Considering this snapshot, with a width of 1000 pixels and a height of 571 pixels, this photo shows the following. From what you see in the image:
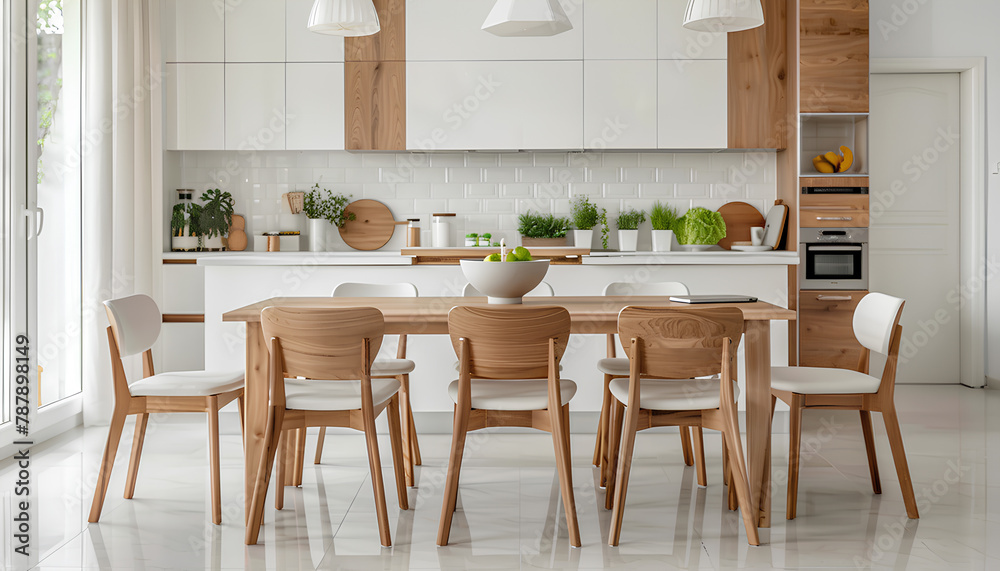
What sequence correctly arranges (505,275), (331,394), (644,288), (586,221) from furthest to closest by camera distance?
(586,221)
(644,288)
(505,275)
(331,394)

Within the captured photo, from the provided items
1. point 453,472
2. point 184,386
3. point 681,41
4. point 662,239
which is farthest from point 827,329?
point 184,386

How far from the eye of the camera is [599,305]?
2.78 m

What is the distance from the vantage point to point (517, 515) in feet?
8.87

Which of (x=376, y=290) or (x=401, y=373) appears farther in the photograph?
(x=376, y=290)

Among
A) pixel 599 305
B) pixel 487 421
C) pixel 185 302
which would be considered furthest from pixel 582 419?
pixel 185 302

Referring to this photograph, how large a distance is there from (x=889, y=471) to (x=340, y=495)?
92.5 inches

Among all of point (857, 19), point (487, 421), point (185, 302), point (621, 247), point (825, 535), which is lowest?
point (825, 535)

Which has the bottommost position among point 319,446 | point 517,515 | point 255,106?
point 517,515

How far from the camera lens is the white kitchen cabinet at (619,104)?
15.4ft

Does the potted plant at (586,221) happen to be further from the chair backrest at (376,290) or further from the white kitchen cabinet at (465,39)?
the chair backrest at (376,290)

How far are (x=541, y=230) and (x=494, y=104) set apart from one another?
893mm

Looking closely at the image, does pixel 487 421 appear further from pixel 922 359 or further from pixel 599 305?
pixel 922 359

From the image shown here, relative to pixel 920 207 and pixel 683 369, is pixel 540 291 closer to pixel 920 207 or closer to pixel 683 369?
pixel 683 369

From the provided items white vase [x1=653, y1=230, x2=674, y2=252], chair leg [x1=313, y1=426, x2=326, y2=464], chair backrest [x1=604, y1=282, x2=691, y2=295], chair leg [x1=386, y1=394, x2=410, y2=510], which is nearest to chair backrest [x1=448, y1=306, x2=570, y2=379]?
chair leg [x1=386, y1=394, x2=410, y2=510]
